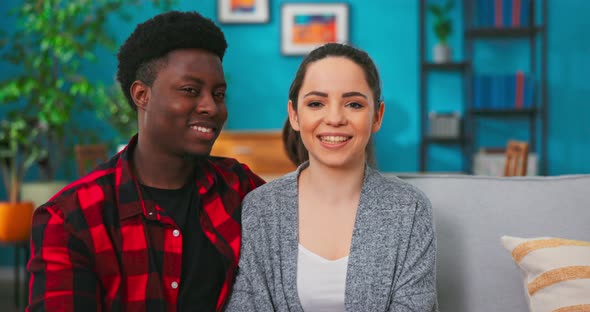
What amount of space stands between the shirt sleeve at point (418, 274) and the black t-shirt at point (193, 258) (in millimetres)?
356

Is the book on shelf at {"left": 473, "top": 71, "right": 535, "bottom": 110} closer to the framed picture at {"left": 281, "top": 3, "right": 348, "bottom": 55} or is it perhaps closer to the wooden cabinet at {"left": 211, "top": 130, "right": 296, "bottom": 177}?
the framed picture at {"left": 281, "top": 3, "right": 348, "bottom": 55}

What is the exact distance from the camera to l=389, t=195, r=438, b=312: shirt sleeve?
3.89ft

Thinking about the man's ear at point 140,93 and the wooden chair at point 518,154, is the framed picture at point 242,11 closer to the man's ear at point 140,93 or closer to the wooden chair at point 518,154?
the wooden chair at point 518,154

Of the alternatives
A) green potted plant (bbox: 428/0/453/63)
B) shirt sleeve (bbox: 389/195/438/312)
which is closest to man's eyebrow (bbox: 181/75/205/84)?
shirt sleeve (bbox: 389/195/438/312)

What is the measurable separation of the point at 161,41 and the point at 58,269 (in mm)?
469

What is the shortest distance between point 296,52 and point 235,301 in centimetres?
399

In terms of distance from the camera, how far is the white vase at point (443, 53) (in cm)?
492

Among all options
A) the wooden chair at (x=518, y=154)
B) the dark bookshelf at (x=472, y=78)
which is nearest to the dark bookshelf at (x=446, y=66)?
the dark bookshelf at (x=472, y=78)

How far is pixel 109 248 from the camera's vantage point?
1.15 metres

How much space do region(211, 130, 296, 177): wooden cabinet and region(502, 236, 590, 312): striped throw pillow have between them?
119 inches

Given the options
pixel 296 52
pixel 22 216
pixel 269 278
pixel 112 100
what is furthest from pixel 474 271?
pixel 296 52

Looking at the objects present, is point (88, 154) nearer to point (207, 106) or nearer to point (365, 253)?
point (207, 106)

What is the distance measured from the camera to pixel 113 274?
45.3 inches

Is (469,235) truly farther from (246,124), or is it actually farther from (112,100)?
(246,124)
